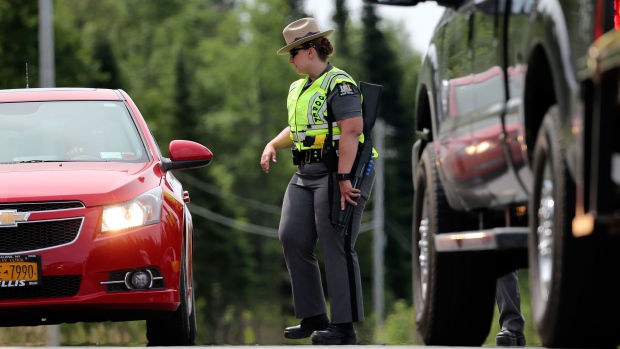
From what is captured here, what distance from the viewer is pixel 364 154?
10594 millimetres

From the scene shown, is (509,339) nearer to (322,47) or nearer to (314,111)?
(314,111)

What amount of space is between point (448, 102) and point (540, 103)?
202 centimetres

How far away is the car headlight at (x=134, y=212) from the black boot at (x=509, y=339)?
2390 mm

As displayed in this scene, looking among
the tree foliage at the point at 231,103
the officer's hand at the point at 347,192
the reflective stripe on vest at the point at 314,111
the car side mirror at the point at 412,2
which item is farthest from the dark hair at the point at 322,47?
the tree foliage at the point at 231,103

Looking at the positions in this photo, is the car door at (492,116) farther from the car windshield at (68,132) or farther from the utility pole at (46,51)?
the utility pole at (46,51)

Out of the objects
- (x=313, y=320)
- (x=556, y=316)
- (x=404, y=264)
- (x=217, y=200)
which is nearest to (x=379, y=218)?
(x=217, y=200)

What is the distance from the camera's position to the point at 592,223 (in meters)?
5.78

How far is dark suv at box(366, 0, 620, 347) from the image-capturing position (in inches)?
233

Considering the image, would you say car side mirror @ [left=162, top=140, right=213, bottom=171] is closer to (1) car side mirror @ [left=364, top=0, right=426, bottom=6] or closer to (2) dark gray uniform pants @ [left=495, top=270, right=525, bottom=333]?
(2) dark gray uniform pants @ [left=495, top=270, right=525, bottom=333]

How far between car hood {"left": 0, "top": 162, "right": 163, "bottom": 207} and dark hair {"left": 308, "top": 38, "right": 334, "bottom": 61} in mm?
1199

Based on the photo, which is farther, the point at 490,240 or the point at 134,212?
the point at 134,212

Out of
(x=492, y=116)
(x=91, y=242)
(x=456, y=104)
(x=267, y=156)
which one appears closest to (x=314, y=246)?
(x=267, y=156)

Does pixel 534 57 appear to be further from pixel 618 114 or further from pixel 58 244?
pixel 58 244

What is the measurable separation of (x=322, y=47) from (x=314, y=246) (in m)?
1.20
